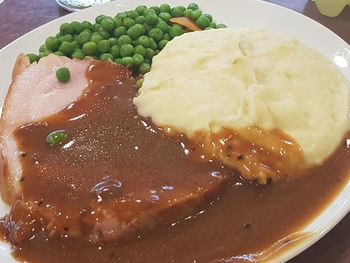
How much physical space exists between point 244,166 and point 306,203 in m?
0.37

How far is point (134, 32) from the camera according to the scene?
4.16 metres

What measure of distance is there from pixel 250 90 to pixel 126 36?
1.38 meters

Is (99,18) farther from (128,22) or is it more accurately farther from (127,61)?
(127,61)

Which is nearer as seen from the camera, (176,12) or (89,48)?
(89,48)

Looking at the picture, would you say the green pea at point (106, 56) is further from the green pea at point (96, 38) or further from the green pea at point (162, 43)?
the green pea at point (162, 43)

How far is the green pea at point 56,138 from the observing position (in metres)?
3.10

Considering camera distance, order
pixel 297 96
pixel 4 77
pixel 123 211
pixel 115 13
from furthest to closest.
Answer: pixel 115 13
pixel 4 77
pixel 297 96
pixel 123 211

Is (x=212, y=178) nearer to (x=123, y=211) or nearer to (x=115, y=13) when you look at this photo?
(x=123, y=211)

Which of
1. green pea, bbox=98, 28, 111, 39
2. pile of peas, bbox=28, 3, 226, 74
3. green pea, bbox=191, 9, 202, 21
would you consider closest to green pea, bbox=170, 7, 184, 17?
pile of peas, bbox=28, 3, 226, 74

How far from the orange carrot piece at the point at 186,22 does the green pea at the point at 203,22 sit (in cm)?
3

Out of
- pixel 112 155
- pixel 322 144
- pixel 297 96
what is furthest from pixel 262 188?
pixel 112 155

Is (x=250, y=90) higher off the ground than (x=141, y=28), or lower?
higher

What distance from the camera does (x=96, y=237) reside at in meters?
2.72

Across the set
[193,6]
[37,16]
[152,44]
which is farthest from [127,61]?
[37,16]
